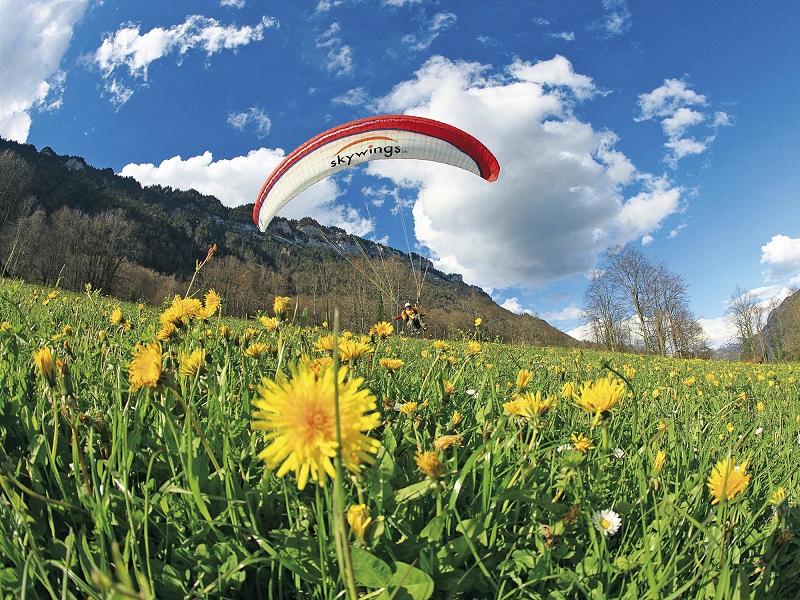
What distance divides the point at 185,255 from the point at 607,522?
114m

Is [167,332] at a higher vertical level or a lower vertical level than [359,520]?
higher

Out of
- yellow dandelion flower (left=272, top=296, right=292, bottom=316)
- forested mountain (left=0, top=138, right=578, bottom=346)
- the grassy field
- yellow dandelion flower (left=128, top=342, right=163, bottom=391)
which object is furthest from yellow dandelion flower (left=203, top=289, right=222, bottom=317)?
yellow dandelion flower (left=128, top=342, right=163, bottom=391)

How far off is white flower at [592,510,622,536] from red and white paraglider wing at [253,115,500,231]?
409 inches

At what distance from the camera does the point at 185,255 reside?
10138 centimetres

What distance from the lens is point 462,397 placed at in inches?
97.3

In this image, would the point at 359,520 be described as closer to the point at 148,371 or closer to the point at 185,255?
the point at 148,371

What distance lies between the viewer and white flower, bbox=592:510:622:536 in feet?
3.64

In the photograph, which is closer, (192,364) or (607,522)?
(607,522)

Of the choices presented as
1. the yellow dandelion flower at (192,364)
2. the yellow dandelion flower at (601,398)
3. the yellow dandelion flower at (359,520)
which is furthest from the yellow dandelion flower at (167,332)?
the yellow dandelion flower at (601,398)

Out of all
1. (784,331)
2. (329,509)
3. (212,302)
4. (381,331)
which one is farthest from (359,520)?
(784,331)

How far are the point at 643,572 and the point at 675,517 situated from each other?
0.75ft

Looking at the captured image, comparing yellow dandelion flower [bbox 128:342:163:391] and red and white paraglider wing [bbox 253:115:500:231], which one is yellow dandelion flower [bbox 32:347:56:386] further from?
red and white paraglider wing [bbox 253:115:500:231]

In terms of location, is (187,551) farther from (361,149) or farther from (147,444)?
(361,149)

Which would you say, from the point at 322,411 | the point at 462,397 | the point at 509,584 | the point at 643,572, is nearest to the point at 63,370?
the point at 322,411
